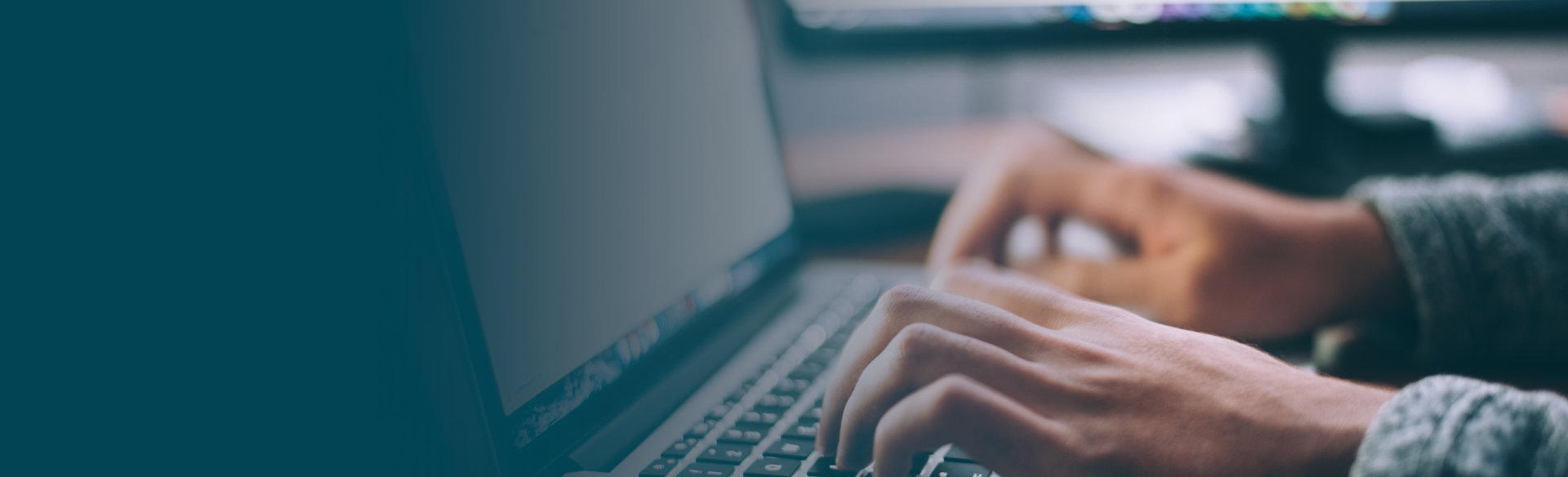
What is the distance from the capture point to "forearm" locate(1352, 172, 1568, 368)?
0.41 metres

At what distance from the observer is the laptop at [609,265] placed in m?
0.27

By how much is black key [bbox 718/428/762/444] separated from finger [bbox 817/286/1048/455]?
3 cm

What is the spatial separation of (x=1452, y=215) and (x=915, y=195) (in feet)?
1.09

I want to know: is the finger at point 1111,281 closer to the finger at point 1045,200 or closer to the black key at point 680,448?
the finger at point 1045,200

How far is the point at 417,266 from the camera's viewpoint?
24 centimetres

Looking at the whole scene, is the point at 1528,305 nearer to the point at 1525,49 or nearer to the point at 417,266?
the point at 417,266

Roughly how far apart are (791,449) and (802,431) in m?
0.01

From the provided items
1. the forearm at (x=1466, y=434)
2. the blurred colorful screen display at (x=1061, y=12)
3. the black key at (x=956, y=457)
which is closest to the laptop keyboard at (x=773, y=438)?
the black key at (x=956, y=457)

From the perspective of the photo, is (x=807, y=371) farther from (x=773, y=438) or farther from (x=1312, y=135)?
(x=1312, y=135)

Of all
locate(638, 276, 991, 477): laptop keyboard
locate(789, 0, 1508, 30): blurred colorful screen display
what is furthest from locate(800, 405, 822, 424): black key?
locate(789, 0, 1508, 30): blurred colorful screen display

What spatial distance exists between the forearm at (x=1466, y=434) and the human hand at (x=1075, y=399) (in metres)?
0.01

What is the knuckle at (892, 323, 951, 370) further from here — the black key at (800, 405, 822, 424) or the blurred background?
the blurred background

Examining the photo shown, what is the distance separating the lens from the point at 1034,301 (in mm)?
A: 303

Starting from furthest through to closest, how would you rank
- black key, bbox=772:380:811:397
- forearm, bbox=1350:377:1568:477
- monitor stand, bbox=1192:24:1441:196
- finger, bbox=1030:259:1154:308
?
monitor stand, bbox=1192:24:1441:196
finger, bbox=1030:259:1154:308
black key, bbox=772:380:811:397
forearm, bbox=1350:377:1568:477
